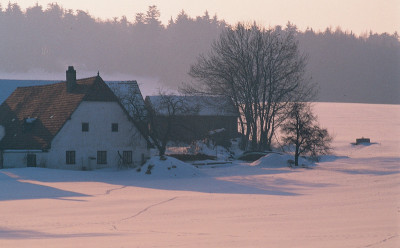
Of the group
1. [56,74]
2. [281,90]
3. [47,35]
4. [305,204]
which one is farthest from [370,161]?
[47,35]

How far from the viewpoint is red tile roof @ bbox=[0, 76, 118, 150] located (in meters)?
41.0

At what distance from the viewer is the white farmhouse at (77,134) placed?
40500 mm

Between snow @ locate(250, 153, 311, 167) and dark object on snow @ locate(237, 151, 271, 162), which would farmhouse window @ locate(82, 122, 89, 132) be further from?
dark object on snow @ locate(237, 151, 271, 162)

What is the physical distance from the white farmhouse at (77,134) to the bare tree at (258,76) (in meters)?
15.8

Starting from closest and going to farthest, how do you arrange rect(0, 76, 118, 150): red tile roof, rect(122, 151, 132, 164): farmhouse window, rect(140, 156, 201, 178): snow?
1. rect(140, 156, 201, 178): snow
2. rect(0, 76, 118, 150): red tile roof
3. rect(122, 151, 132, 164): farmhouse window

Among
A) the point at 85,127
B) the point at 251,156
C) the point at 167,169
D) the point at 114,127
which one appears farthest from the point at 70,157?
the point at 251,156

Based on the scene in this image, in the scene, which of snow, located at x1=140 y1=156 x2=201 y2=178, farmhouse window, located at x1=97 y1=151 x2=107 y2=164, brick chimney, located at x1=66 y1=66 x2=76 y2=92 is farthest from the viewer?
brick chimney, located at x1=66 y1=66 x2=76 y2=92

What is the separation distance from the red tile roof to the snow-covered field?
3680mm

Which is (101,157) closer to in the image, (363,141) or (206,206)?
(206,206)

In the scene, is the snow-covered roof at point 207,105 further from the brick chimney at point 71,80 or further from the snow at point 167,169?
the snow at point 167,169

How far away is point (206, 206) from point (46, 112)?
79.6 feet

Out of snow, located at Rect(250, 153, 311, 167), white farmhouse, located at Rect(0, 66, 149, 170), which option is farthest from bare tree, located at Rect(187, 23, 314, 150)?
white farmhouse, located at Rect(0, 66, 149, 170)

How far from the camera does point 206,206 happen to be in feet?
74.5

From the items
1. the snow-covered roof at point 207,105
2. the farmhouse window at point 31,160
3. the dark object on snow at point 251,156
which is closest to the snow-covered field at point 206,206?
the farmhouse window at point 31,160
